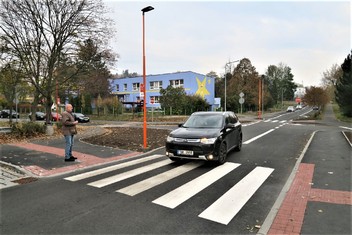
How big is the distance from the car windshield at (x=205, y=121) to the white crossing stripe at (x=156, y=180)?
1.44 metres

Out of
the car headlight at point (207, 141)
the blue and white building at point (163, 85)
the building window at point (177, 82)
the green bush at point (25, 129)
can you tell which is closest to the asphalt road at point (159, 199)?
the car headlight at point (207, 141)

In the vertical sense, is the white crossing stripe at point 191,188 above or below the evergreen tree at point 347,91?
below

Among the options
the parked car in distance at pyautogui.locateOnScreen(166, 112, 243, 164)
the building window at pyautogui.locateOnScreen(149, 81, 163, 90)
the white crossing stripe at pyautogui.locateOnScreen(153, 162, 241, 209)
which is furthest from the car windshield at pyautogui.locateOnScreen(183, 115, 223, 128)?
the building window at pyautogui.locateOnScreen(149, 81, 163, 90)

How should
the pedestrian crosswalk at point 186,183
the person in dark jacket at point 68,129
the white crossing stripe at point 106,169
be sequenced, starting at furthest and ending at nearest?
→ the person in dark jacket at point 68,129 → the white crossing stripe at point 106,169 → the pedestrian crosswalk at point 186,183

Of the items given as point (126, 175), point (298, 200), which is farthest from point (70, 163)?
point (298, 200)

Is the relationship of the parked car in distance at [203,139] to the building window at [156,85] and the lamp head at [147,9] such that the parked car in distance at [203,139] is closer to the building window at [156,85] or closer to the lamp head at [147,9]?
the lamp head at [147,9]

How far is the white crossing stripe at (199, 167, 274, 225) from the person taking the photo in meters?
4.66

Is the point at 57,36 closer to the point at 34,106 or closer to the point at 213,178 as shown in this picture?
the point at 34,106

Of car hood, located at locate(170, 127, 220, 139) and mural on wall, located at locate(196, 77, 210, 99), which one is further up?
mural on wall, located at locate(196, 77, 210, 99)

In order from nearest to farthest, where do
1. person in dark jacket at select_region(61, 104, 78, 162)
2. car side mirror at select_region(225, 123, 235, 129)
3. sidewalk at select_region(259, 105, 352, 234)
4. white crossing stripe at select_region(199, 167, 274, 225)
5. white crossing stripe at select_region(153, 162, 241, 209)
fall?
sidewalk at select_region(259, 105, 352, 234), white crossing stripe at select_region(199, 167, 274, 225), white crossing stripe at select_region(153, 162, 241, 209), person in dark jacket at select_region(61, 104, 78, 162), car side mirror at select_region(225, 123, 235, 129)

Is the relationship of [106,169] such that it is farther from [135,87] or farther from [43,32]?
[135,87]

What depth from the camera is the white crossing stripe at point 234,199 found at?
15.3 ft

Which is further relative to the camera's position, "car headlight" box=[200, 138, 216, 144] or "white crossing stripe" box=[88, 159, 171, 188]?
"car headlight" box=[200, 138, 216, 144]

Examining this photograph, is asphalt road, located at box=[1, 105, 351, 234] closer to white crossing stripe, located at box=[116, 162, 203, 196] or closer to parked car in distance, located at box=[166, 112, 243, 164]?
white crossing stripe, located at box=[116, 162, 203, 196]
